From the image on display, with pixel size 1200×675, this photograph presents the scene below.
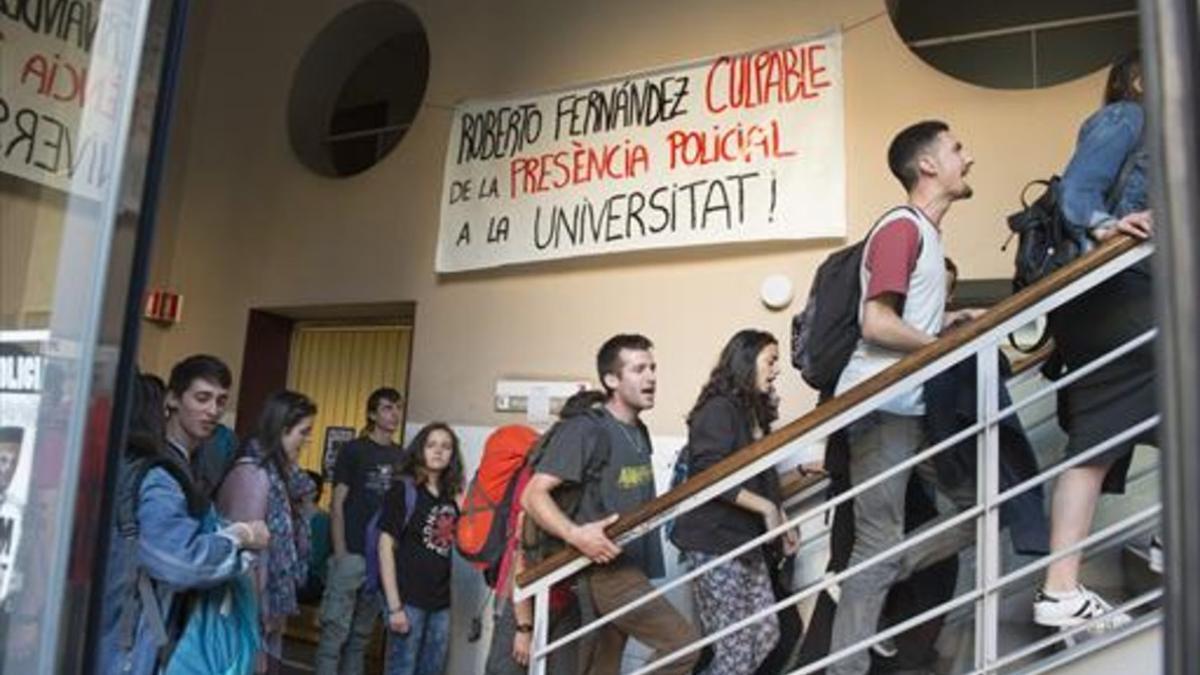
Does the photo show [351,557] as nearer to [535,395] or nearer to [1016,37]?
[535,395]

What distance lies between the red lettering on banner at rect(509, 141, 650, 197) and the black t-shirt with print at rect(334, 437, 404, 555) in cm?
137

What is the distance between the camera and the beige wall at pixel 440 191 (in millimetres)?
3785

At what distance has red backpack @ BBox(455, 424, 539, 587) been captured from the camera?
3.20m

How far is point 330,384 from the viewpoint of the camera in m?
5.75

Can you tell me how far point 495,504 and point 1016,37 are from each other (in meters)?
2.97

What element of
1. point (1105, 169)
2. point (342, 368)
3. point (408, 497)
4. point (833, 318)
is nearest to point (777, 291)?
point (833, 318)

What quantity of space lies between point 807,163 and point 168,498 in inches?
109

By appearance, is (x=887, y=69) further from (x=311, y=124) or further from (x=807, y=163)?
(x=311, y=124)

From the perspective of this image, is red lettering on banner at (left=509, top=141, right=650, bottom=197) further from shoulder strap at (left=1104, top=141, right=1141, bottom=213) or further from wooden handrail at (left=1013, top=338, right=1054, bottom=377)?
shoulder strap at (left=1104, top=141, right=1141, bottom=213)

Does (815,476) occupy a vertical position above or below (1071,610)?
above

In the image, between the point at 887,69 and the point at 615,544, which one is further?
the point at 887,69

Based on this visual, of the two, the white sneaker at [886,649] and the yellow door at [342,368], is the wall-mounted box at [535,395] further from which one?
the white sneaker at [886,649]

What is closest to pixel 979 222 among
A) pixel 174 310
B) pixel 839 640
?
pixel 839 640

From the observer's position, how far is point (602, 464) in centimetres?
270
